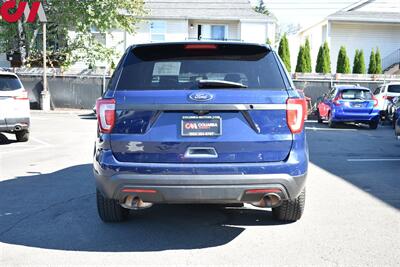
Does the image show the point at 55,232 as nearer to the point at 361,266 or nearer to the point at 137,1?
the point at 361,266

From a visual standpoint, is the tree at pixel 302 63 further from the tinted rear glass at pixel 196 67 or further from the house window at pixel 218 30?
the tinted rear glass at pixel 196 67

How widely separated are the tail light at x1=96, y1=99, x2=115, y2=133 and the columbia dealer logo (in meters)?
23.4

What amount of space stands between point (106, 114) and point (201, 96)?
869 millimetres

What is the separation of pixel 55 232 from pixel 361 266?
2979mm

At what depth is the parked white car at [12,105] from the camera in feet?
38.9

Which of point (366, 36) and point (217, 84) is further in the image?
point (366, 36)

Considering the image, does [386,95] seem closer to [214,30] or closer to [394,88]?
[394,88]

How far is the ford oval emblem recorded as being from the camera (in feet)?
14.7

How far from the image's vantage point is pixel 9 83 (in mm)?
12078

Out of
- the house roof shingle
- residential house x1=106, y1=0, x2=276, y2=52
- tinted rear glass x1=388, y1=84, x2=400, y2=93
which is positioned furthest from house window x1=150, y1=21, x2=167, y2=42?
tinted rear glass x1=388, y1=84, x2=400, y2=93

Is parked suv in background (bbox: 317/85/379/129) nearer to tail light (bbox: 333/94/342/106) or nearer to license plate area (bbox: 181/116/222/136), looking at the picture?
tail light (bbox: 333/94/342/106)

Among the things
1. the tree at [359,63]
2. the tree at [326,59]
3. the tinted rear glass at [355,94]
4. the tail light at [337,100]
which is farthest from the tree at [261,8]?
the tail light at [337,100]

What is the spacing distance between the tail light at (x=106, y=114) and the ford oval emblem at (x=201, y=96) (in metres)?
0.72

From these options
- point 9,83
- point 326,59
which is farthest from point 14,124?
point 326,59
